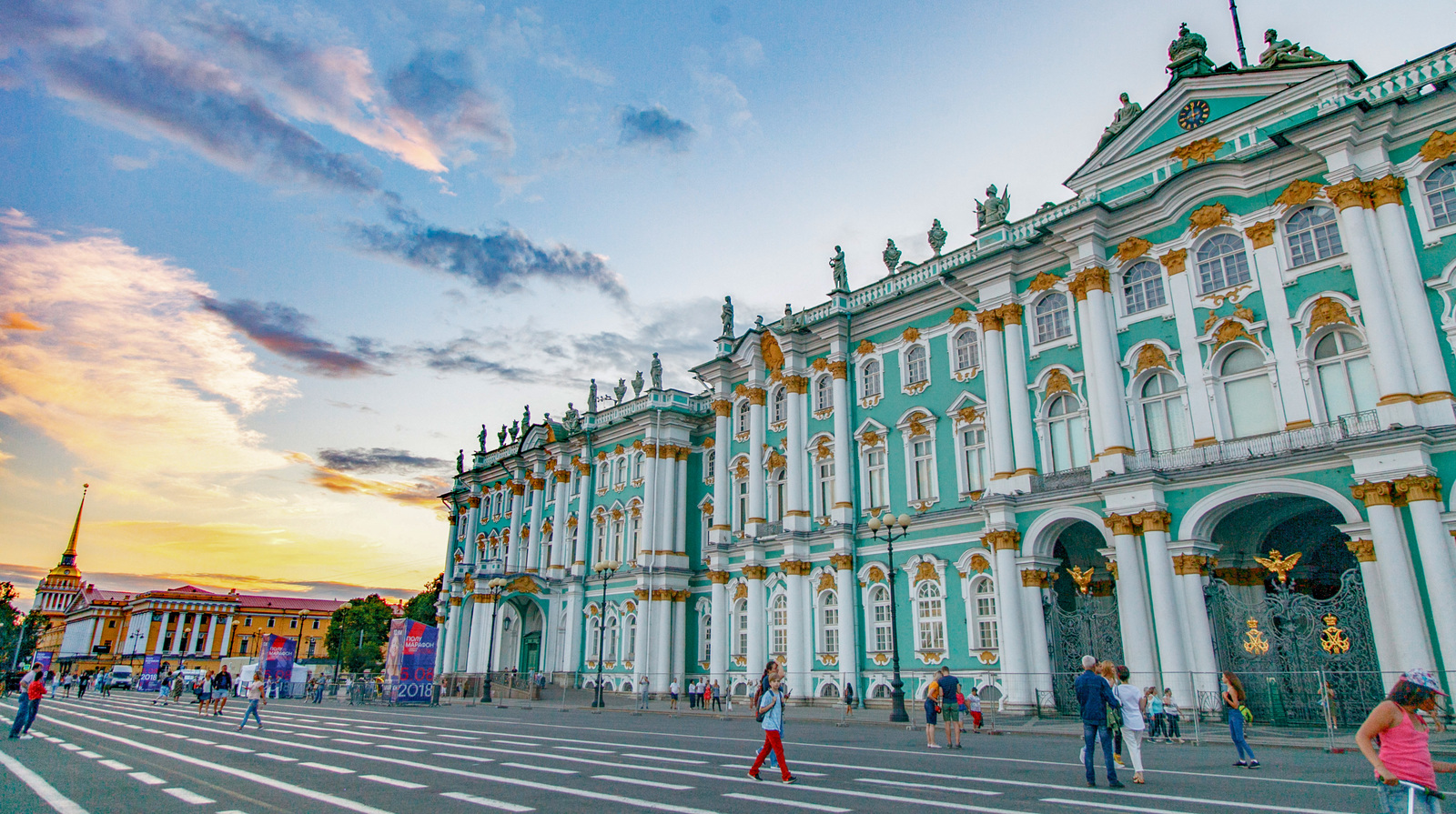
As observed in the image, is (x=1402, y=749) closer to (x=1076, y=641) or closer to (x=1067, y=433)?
(x=1076, y=641)

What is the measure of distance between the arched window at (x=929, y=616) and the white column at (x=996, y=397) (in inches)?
196

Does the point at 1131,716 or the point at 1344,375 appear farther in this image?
the point at 1344,375

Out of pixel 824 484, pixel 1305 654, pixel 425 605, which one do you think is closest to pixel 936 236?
pixel 824 484

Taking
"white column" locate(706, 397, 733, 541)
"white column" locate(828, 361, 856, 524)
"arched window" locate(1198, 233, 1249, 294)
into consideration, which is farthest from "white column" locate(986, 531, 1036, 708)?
"white column" locate(706, 397, 733, 541)

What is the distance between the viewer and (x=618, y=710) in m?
34.9

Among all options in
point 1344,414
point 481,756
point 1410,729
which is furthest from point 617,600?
point 1410,729

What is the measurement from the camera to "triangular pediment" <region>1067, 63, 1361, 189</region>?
24.5 meters


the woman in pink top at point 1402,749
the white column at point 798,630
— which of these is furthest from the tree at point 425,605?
the woman in pink top at point 1402,749

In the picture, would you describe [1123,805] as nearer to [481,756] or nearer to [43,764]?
[481,756]

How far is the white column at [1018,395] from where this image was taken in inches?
1113

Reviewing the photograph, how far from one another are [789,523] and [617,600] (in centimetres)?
1471

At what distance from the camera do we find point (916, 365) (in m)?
33.3

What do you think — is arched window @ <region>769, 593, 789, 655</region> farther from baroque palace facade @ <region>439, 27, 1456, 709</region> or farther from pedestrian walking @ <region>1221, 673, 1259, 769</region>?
pedestrian walking @ <region>1221, 673, 1259, 769</region>

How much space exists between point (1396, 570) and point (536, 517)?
4318 centimetres
